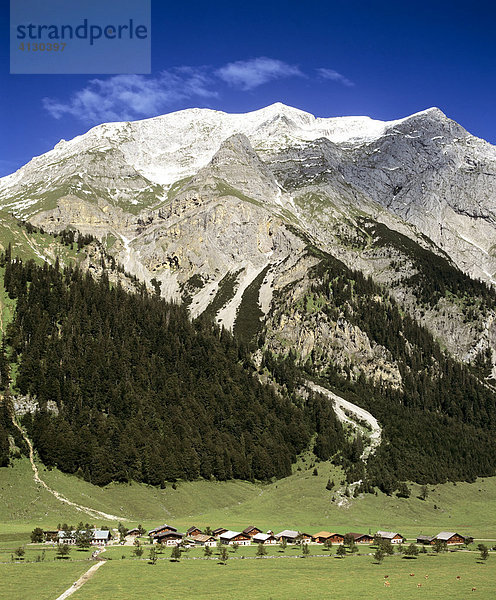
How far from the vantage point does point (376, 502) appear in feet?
561

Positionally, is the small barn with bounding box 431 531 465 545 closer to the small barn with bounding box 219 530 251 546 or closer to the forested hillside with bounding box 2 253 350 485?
the small barn with bounding box 219 530 251 546

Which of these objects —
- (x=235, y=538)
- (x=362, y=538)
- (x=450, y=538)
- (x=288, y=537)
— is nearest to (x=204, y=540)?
(x=235, y=538)

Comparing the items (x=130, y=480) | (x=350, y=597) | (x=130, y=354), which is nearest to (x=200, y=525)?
(x=130, y=480)

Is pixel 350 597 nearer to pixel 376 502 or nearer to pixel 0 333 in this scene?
pixel 376 502

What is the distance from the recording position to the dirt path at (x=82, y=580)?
70.8 m

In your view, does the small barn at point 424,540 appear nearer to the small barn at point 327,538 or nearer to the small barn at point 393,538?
the small barn at point 393,538

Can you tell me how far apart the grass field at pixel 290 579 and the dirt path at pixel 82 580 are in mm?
968

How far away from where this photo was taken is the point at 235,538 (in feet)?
387

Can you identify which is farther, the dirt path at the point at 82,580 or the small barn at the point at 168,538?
the small barn at the point at 168,538

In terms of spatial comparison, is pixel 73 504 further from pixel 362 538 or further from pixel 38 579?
pixel 362 538

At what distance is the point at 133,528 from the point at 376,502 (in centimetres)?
7720

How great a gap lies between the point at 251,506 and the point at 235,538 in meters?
44.6

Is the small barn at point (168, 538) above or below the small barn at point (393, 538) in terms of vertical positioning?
above

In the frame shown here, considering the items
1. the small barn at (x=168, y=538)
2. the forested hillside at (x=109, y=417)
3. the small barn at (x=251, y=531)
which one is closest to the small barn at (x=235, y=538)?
the small barn at (x=251, y=531)
